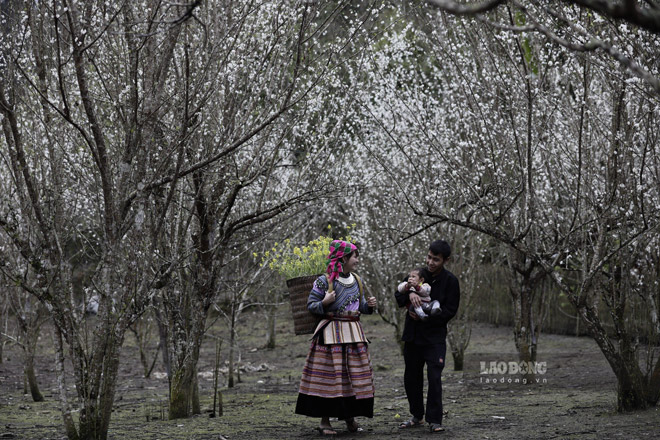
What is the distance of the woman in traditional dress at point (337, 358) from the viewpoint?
603 cm

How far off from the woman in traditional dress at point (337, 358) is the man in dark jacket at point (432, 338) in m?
0.39

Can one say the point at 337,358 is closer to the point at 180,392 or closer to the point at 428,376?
the point at 428,376

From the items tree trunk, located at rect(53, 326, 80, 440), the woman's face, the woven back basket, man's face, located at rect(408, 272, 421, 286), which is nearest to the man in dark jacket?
man's face, located at rect(408, 272, 421, 286)

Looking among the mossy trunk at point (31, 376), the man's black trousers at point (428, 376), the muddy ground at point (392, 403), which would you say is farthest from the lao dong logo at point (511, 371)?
the mossy trunk at point (31, 376)

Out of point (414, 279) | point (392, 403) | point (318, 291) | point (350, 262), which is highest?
point (350, 262)

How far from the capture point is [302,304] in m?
6.33

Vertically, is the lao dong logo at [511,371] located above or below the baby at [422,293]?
below

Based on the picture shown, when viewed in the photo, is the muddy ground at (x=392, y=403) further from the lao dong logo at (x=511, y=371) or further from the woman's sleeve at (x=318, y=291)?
the woman's sleeve at (x=318, y=291)

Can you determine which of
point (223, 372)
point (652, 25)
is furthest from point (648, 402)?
point (223, 372)

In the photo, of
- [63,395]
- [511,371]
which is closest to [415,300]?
[63,395]

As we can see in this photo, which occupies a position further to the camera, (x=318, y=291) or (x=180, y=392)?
(x=180, y=392)

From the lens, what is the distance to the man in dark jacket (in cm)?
599

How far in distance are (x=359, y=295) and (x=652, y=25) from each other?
476 cm

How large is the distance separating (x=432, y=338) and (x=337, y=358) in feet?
2.81
